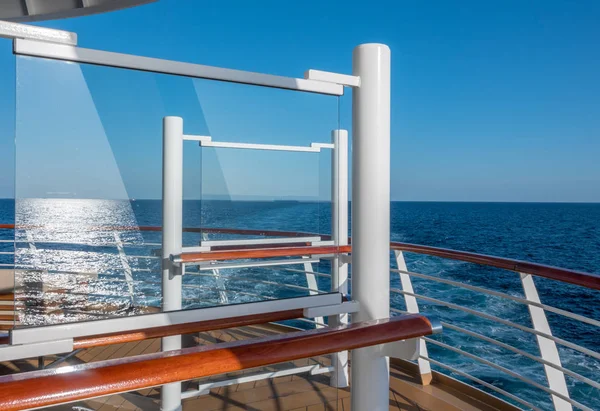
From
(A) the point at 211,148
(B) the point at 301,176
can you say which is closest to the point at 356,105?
(B) the point at 301,176

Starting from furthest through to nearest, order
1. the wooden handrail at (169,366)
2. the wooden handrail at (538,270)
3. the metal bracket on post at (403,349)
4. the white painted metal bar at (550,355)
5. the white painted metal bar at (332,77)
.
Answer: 1. the white painted metal bar at (550,355)
2. the wooden handrail at (538,270)
3. the white painted metal bar at (332,77)
4. the metal bracket on post at (403,349)
5. the wooden handrail at (169,366)

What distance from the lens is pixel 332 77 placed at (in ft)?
3.38

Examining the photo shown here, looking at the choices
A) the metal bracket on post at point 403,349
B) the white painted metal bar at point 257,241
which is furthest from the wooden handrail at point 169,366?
the white painted metal bar at point 257,241

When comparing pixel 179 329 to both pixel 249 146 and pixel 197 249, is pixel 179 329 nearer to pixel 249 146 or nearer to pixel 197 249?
pixel 197 249

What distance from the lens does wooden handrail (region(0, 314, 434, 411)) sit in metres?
0.49

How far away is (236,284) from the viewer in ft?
3.63

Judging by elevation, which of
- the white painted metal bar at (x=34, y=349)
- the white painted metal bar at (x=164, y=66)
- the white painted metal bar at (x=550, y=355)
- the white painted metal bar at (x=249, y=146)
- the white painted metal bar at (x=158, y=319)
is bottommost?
the white painted metal bar at (x=550, y=355)

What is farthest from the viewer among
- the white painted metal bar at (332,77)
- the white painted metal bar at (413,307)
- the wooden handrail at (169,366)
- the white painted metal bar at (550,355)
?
the white painted metal bar at (413,307)

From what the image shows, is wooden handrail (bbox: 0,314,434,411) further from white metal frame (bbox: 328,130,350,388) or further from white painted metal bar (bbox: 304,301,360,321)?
white metal frame (bbox: 328,130,350,388)

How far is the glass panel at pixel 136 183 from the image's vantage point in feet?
2.69

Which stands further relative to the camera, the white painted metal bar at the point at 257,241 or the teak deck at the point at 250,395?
the white painted metal bar at the point at 257,241

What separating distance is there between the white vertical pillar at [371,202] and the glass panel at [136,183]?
160mm

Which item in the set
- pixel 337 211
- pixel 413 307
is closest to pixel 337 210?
pixel 337 211

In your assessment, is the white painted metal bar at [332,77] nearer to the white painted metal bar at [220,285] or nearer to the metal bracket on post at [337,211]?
the metal bracket on post at [337,211]
